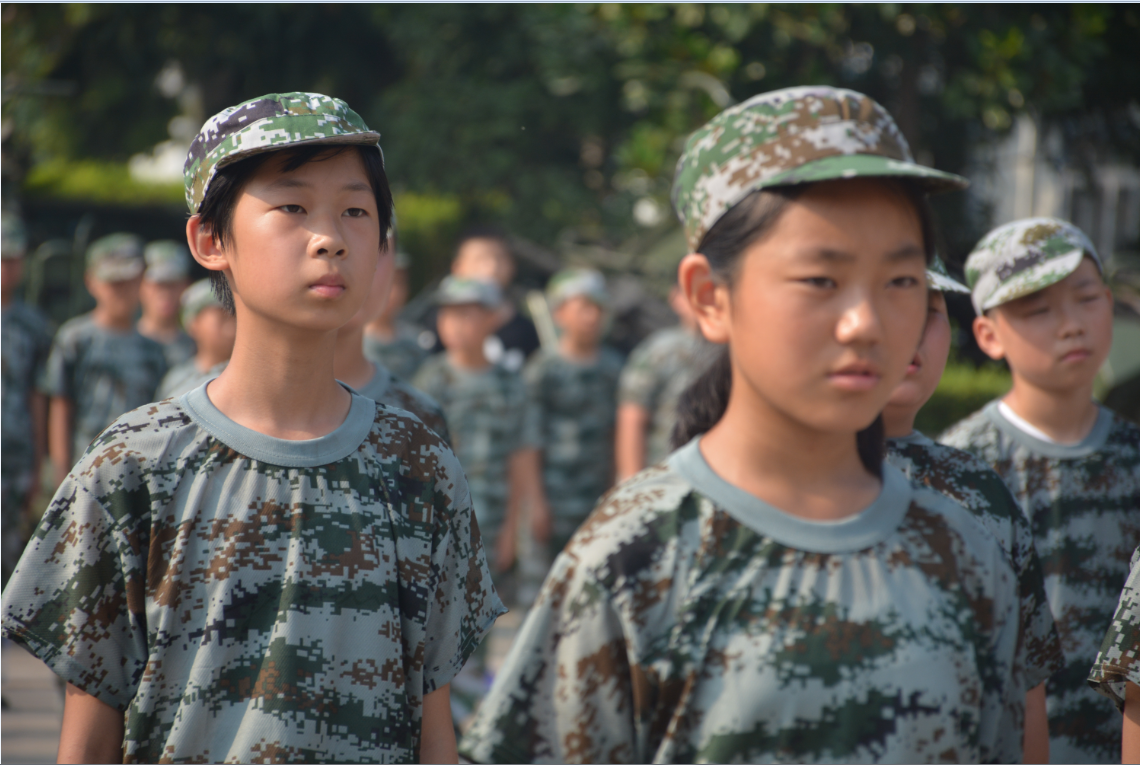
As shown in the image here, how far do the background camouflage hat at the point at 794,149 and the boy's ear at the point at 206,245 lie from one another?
1.14m

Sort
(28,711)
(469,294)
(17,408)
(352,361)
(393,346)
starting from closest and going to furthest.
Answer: (352,361)
(28,711)
(17,408)
(393,346)
(469,294)

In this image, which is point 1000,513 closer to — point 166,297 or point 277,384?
point 277,384

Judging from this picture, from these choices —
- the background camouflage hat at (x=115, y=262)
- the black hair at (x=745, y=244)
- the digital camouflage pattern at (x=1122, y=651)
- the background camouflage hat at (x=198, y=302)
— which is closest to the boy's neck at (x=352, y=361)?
the black hair at (x=745, y=244)

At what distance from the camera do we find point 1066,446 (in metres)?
3.60

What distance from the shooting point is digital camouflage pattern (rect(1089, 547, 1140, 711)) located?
2.35 m

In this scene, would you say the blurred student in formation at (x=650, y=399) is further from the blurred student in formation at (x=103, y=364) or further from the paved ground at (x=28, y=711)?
the paved ground at (x=28, y=711)

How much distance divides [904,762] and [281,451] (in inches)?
53.1

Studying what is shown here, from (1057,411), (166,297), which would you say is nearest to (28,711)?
(166,297)

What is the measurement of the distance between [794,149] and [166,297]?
7564mm

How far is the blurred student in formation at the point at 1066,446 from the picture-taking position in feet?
11.1

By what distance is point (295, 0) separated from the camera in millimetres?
19125

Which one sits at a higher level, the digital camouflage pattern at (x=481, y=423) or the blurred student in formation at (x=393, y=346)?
the blurred student in formation at (x=393, y=346)

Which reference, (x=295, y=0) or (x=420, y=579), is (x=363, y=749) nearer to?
(x=420, y=579)

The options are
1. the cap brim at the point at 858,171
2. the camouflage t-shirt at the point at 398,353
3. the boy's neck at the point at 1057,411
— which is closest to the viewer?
the cap brim at the point at 858,171
